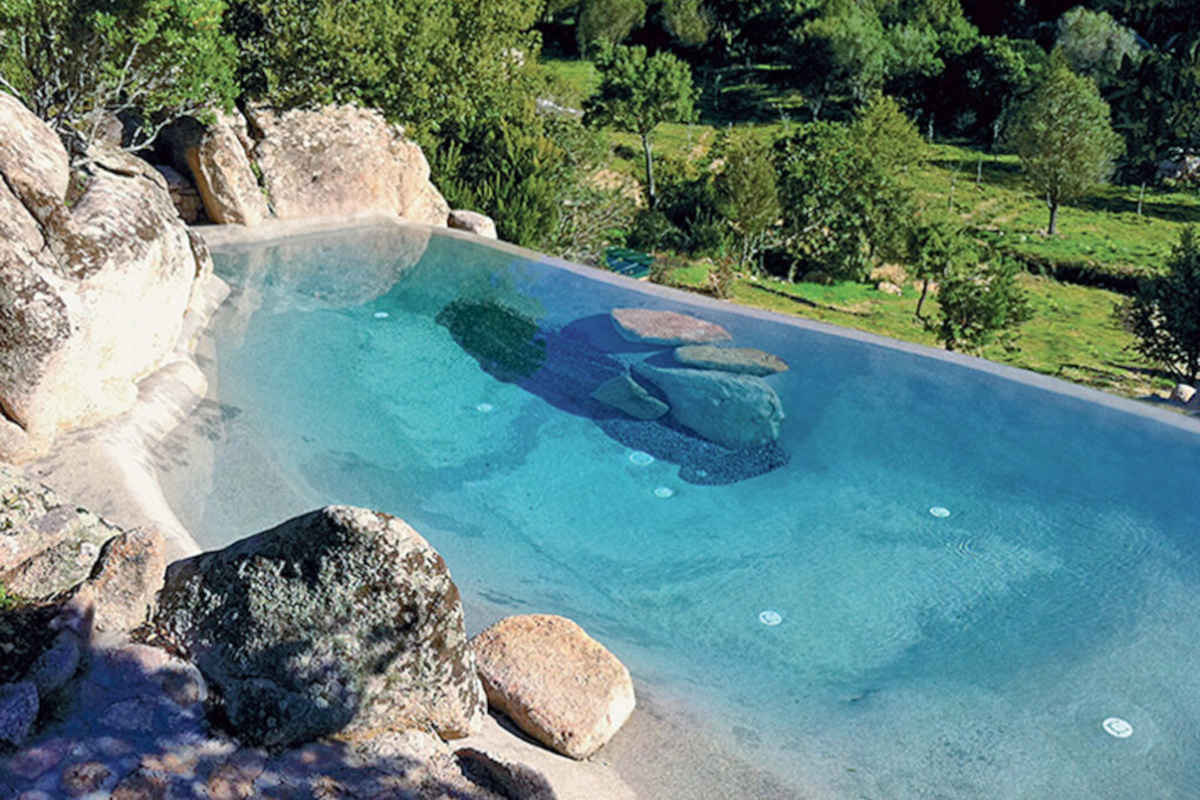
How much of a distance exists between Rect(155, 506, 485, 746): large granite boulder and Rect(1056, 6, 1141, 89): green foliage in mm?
52159

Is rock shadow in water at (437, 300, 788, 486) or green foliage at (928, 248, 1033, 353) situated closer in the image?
rock shadow in water at (437, 300, 788, 486)

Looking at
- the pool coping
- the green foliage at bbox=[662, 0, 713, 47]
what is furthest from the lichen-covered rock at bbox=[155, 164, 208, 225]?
the green foliage at bbox=[662, 0, 713, 47]

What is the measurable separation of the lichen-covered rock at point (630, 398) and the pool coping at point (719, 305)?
6.25 feet

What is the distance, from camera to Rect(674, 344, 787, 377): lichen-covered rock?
1105 cm

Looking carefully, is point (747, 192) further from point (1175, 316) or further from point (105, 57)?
point (105, 57)

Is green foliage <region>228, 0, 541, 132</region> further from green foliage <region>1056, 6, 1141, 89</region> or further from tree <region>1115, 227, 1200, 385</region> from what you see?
green foliage <region>1056, 6, 1141, 89</region>

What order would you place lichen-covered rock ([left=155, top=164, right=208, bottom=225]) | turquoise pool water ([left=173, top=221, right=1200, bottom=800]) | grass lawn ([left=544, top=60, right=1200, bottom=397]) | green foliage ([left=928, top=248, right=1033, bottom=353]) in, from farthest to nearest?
grass lawn ([left=544, top=60, right=1200, bottom=397]) → green foliage ([left=928, top=248, right=1033, bottom=353]) → lichen-covered rock ([left=155, top=164, right=208, bottom=225]) → turquoise pool water ([left=173, top=221, right=1200, bottom=800])

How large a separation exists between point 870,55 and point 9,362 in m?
46.6

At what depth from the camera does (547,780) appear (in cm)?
500

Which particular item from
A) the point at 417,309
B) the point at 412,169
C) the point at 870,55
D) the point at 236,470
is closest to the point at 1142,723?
the point at 236,470

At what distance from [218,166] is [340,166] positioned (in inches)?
83.0

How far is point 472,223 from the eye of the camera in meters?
16.2

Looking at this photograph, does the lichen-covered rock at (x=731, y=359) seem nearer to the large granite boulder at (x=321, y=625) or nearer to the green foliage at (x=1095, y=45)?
the large granite boulder at (x=321, y=625)

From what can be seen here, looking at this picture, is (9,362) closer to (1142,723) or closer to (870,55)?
(1142,723)
